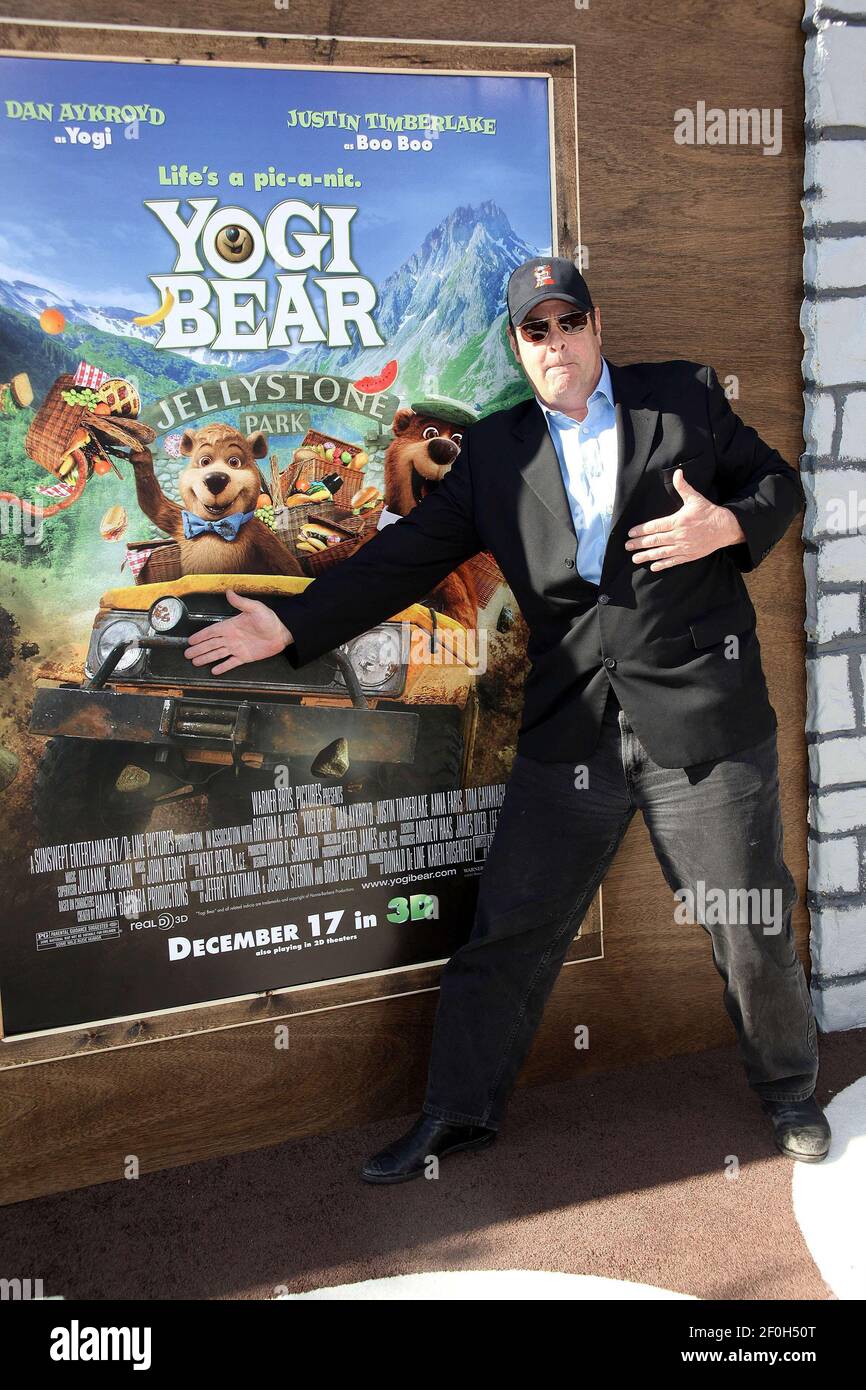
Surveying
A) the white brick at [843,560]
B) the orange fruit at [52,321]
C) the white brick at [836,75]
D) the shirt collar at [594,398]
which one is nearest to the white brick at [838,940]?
the white brick at [843,560]

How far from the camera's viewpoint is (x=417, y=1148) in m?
2.83

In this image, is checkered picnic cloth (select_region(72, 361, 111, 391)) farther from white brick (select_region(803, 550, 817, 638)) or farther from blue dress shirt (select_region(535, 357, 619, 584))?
white brick (select_region(803, 550, 817, 638))

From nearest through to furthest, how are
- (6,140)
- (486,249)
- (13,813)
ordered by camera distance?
(6,140) < (13,813) < (486,249)

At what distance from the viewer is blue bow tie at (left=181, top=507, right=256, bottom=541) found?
9.05ft

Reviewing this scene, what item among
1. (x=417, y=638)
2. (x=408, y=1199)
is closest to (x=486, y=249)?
(x=417, y=638)

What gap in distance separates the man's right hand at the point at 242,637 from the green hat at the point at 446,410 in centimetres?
70

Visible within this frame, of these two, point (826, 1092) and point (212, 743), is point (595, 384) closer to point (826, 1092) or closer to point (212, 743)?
point (212, 743)

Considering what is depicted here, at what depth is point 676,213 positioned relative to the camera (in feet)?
10.2

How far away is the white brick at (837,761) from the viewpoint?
334cm

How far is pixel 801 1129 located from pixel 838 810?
994 millimetres

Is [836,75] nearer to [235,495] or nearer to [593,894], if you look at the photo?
[235,495]

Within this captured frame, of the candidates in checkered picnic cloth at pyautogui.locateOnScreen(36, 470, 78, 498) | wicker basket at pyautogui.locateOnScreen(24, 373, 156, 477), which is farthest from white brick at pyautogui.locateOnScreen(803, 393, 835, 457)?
checkered picnic cloth at pyautogui.locateOnScreen(36, 470, 78, 498)

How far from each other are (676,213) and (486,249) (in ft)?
1.96

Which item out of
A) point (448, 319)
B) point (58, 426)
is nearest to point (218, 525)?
point (58, 426)
